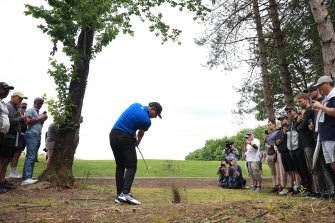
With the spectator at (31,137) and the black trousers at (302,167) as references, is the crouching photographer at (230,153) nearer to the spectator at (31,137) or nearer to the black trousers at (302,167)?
the black trousers at (302,167)

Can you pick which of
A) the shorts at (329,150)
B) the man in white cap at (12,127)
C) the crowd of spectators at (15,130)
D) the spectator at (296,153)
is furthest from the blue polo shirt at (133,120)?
the spectator at (296,153)

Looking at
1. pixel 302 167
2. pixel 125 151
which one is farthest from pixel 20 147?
pixel 302 167

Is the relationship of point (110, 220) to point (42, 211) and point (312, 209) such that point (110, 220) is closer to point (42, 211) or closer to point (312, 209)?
point (42, 211)

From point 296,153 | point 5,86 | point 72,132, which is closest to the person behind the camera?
point 5,86

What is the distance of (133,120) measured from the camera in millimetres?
5629

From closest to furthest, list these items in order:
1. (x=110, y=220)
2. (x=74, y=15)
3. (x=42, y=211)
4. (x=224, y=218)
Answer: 1. (x=224, y=218)
2. (x=110, y=220)
3. (x=42, y=211)
4. (x=74, y=15)

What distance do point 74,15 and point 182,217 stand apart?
6.85m

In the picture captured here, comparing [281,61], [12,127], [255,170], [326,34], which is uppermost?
[281,61]

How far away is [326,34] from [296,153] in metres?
3.19

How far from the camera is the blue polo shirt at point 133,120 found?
5.60 meters

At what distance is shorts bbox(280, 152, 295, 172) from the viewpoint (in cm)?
730

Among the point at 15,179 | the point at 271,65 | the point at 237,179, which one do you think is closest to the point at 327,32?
the point at 237,179

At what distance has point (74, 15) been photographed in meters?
8.28

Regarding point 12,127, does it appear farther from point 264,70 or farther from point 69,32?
point 264,70
